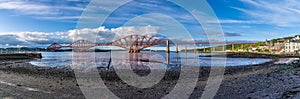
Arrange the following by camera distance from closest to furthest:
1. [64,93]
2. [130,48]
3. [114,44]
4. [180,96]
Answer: [180,96] → [64,93] → [114,44] → [130,48]

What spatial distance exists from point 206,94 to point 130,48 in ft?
486

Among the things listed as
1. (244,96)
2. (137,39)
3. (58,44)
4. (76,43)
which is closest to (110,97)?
(244,96)

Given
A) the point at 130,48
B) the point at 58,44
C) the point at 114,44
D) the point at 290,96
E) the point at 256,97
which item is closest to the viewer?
the point at 290,96

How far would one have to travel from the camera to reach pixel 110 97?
12352 millimetres

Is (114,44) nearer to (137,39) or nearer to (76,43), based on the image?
(137,39)

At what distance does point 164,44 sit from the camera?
171 m

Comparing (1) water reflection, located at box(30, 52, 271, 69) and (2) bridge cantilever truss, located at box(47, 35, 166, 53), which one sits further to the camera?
(2) bridge cantilever truss, located at box(47, 35, 166, 53)

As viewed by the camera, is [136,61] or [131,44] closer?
[136,61]

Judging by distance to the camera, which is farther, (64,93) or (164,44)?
(164,44)

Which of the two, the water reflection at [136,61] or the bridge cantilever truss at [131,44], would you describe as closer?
the water reflection at [136,61]

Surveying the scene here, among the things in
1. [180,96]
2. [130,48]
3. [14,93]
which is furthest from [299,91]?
[130,48]

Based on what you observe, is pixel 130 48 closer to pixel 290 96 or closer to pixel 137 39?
pixel 137 39

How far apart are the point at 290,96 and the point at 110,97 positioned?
25.3 feet

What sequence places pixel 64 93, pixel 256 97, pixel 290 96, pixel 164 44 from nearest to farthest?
pixel 290 96
pixel 256 97
pixel 64 93
pixel 164 44
